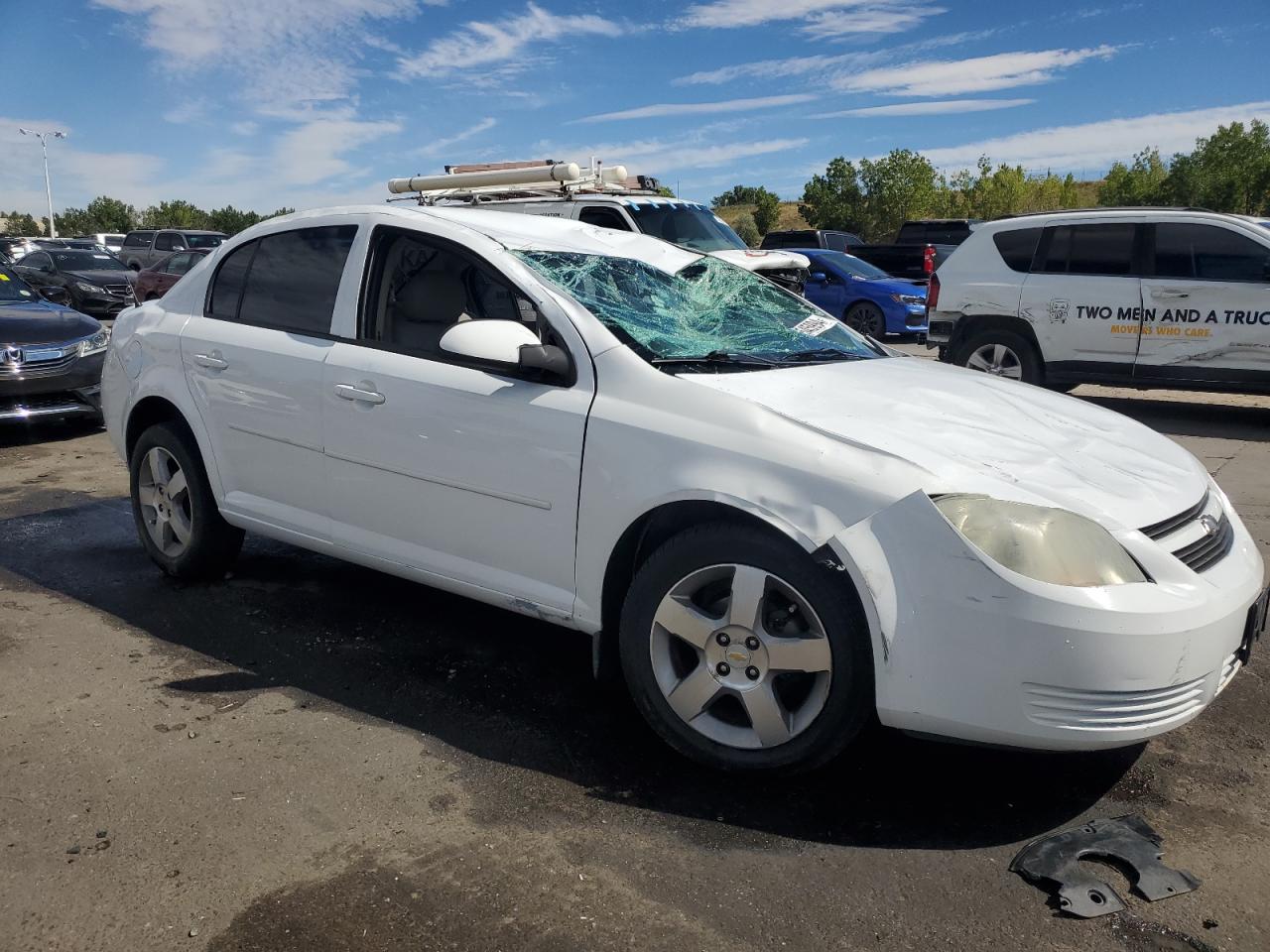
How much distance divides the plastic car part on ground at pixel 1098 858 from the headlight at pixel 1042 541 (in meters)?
0.69

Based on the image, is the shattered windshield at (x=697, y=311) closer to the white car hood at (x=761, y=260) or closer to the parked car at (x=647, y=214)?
the parked car at (x=647, y=214)

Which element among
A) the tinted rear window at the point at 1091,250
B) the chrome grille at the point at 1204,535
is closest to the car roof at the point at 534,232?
the chrome grille at the point at 1204,535

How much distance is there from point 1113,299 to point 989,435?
716cm

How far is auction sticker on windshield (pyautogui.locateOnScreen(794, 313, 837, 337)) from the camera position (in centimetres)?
411

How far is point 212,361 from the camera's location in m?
4.47

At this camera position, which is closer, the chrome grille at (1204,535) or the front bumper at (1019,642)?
the front bumper at (1019,642)

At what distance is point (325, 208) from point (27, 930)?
2889 millimetres

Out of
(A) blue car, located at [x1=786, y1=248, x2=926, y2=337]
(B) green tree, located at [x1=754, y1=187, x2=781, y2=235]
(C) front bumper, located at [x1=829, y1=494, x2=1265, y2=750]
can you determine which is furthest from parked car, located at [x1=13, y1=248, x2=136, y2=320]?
(B) green tree, located at [x1=754, y1=187, x2=781, y2=235]

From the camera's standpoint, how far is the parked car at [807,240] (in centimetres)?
2320

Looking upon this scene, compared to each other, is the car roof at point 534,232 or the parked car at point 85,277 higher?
the car roof at point 534,232

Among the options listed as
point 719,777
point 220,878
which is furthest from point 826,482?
point 220,878

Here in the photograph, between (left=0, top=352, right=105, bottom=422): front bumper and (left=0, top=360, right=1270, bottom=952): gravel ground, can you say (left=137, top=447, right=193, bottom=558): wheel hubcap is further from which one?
(left=0, top=352, right=105, bottom=422): front bumper

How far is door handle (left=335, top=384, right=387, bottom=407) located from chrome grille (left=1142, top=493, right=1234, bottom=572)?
2.50 metres

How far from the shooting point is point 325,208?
4.37m
